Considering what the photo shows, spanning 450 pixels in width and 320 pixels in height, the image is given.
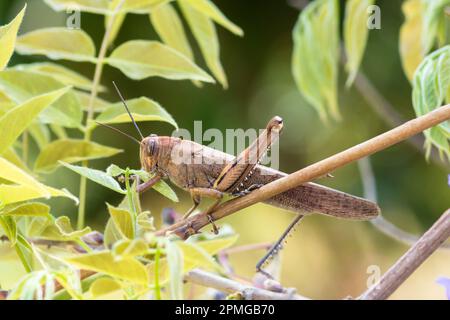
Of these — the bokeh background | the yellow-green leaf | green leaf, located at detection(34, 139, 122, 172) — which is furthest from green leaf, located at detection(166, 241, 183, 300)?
the bokeh background

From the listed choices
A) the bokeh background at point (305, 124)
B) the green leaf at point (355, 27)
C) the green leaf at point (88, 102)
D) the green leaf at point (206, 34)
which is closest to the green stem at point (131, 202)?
the green leaf at point (88, 102)

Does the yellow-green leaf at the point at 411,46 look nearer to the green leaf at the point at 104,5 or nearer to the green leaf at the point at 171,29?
the green leaf at the point at 171,29

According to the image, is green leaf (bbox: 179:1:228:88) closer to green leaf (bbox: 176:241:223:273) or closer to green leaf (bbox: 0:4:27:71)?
green leaf (bbox: 0:4:27:71)

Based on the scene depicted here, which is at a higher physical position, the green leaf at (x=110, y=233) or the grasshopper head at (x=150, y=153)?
the grasshopper head at (x=150, y=153)

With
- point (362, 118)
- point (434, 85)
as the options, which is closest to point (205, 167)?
point (434, 85)

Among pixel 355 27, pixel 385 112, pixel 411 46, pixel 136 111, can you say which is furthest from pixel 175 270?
pixel 385 112
